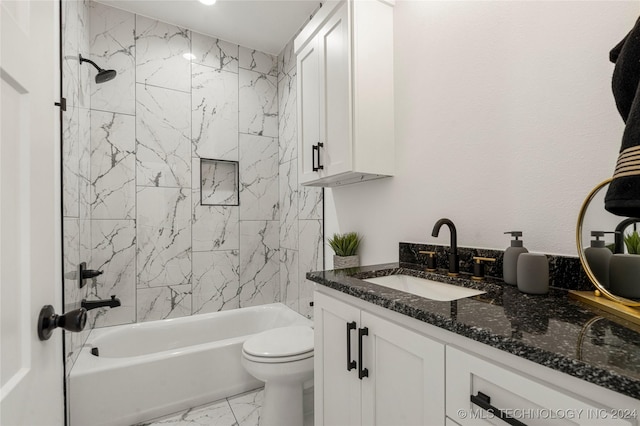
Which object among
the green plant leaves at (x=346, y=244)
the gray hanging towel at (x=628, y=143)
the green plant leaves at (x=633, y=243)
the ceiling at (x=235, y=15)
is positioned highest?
the ceiling at (x=235, y=15)

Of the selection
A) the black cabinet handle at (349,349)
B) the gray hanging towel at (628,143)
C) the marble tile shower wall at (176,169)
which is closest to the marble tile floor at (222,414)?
the marble tile shower wall at (176,169)

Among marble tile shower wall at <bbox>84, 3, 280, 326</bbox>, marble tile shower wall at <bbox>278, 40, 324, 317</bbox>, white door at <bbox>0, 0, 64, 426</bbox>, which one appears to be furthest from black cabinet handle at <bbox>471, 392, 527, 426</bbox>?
marble tile shower wall at <bbox>84, 3, 280, 326</bbox>

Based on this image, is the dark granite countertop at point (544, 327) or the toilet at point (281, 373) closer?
the dark granite countertop at point (544, 327)

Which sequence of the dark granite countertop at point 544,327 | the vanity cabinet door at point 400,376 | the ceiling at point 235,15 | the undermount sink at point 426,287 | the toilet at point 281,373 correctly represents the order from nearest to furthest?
1. the dark granite countertop at point 544,327
2. the vanity cabinet door at point 400,376
3. the undermount sink at point 426,287
4. the toilet at point 281,373
5. the ceiling at point 235,15

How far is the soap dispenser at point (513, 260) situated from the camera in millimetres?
1043

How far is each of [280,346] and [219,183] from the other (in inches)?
63.5

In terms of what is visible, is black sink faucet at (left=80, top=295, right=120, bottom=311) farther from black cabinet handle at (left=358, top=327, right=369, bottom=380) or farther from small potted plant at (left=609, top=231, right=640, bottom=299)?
small potted plant at (left=609, top=231, right=640, bottom=299)

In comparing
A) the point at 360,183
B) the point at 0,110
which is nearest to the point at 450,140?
the point at 360,183

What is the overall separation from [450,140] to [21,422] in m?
1.58

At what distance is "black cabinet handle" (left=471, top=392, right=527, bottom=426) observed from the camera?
0.58 metres

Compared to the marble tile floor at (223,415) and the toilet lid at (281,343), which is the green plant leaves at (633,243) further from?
the marble tile floor at (223,415)

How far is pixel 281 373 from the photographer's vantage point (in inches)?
63.9

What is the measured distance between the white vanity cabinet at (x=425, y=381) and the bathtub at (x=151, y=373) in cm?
106

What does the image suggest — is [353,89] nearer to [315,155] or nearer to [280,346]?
[315,155]
